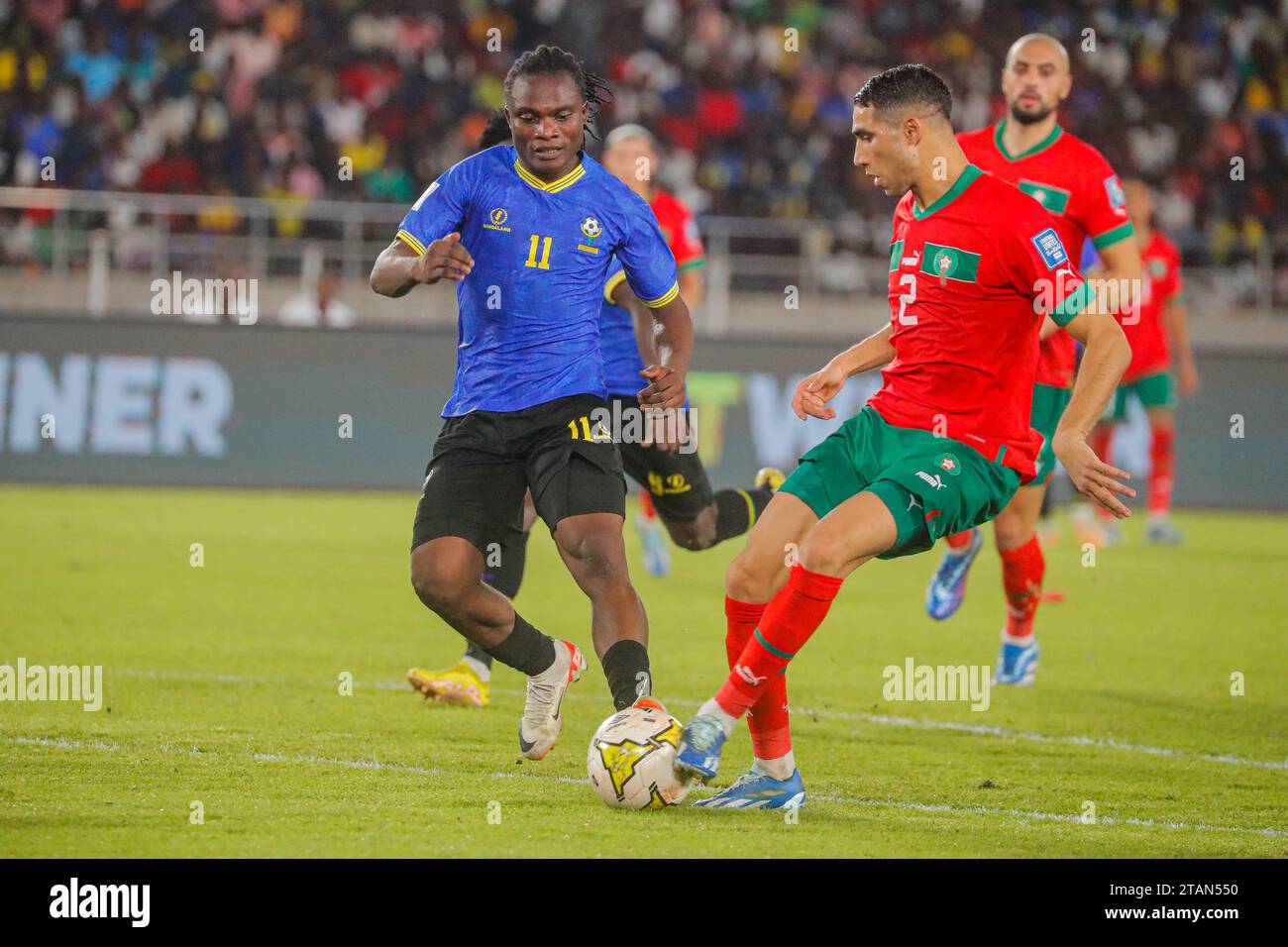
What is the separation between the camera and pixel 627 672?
5.80 meters

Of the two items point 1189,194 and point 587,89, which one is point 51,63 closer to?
point 1189,194

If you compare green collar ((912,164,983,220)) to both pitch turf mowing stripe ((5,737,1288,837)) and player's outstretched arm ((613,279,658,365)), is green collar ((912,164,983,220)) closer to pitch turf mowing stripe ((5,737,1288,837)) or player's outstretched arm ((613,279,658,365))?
player's outstretched arm ((613,279,658,365))

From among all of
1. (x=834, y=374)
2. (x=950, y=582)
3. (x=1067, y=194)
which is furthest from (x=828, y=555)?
(x=950, y=582)

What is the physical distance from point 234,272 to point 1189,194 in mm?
12881

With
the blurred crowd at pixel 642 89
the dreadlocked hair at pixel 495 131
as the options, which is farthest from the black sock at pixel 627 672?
the blurred crowd at pixel 642 89

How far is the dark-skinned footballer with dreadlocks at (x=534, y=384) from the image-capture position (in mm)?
5934

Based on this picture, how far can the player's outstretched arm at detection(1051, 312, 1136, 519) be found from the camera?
5285mm

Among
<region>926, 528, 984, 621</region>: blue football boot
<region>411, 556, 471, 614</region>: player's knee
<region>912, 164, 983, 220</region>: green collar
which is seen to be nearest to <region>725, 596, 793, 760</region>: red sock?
<region>411, 556, 471, 614</region>: player's knee

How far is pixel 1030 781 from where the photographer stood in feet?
20.3

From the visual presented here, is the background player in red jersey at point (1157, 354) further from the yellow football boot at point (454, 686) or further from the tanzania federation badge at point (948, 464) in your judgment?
the tanzania federation badge at point (948, 464)

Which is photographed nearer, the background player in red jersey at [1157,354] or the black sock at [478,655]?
the black sock at [478,655]

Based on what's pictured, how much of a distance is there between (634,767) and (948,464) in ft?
4.68

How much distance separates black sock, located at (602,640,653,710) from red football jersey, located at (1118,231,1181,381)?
9.39 m

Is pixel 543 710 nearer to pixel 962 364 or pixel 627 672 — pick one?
pixel 627 672
